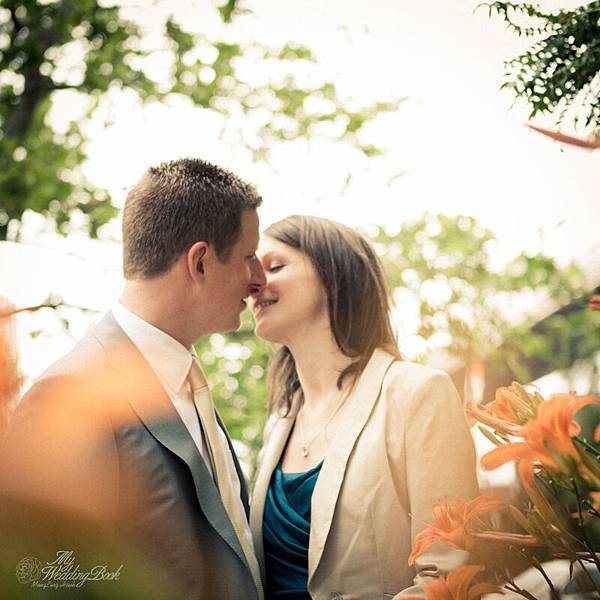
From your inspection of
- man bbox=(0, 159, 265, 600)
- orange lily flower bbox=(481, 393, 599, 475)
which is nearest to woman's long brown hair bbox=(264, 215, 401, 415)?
man bbox=(0, 159, 265, 600)

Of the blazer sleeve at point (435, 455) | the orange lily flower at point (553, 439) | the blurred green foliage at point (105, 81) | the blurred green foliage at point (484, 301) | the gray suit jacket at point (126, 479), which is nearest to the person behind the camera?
the orange lily flower at point (553, 439)

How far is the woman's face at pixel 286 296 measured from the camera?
1112 mm

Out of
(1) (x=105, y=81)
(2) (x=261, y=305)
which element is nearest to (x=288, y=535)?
(2) (x=261, y=305)

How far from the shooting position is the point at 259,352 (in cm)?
208

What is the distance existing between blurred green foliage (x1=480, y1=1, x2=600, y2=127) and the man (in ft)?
1.42

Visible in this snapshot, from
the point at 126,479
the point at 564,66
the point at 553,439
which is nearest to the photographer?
the point at 553,439

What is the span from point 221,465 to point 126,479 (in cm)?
15

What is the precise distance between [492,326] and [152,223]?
1.92ft

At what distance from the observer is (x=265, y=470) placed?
1.11 metres

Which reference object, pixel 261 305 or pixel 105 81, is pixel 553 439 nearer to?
pixel 261 305

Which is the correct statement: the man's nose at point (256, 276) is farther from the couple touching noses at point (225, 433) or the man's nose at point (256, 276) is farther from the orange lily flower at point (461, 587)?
the orange lily flower at point (461, 587)

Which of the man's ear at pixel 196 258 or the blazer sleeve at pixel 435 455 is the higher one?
the man's ear at pixel 196 258

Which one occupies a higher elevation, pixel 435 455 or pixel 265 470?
pixel 435 455

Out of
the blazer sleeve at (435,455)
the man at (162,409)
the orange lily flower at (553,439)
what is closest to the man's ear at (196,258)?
the man at (162,409)
